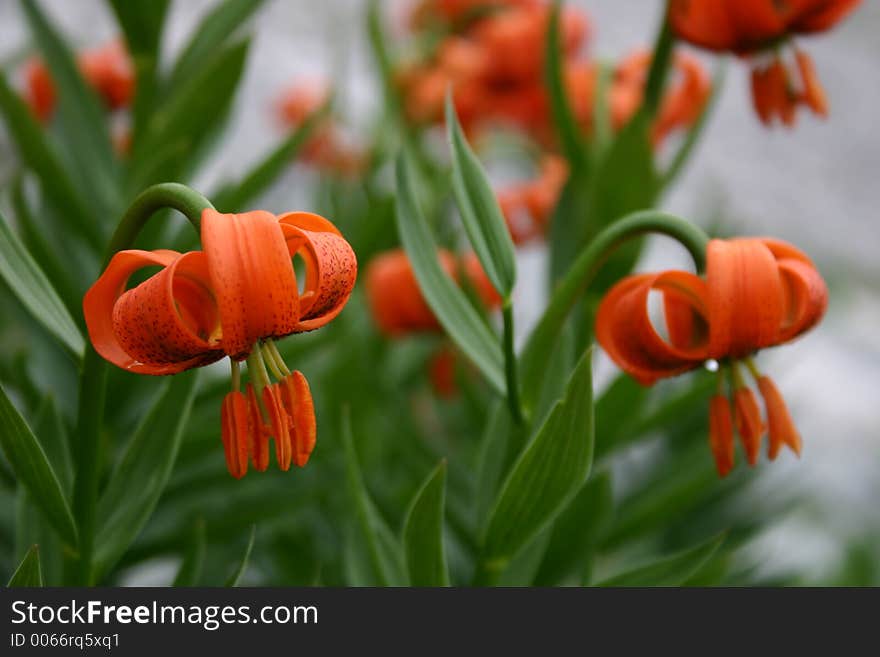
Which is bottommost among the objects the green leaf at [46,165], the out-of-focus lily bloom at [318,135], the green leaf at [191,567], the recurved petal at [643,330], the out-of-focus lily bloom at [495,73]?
the green leaf at [191,567]

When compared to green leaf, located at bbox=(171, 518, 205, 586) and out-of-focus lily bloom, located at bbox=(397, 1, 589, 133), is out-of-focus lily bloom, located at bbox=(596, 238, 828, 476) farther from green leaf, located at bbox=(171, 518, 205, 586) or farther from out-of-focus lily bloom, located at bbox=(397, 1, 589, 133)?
out-of-focus lily bloom, located at bbox=(397, 1, 589, 133)

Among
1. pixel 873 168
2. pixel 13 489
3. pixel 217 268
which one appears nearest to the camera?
pixel 217 268

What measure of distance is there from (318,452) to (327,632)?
0.35 metres

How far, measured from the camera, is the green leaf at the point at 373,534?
A: 56 cm

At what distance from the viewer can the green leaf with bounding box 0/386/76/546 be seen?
0.43m

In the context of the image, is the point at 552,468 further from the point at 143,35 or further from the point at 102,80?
the point at 102,80

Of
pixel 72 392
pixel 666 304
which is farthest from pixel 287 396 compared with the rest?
pixel 72 392

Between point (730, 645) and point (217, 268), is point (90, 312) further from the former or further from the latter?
point (730, 645)

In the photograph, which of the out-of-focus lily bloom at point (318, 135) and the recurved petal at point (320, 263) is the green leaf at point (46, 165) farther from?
the out-of-focus lily bloom at point (318, 135)

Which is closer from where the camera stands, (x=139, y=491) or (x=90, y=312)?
(x=90, y=312)

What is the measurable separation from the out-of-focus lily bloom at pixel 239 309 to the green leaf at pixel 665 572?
218mm

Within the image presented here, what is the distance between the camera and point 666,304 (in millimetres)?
491

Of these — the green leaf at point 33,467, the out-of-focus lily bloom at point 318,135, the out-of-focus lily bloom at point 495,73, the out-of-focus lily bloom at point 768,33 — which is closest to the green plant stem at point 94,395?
the green leaf at point 33,467

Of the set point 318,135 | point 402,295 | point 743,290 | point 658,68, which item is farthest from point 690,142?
point 318,135
